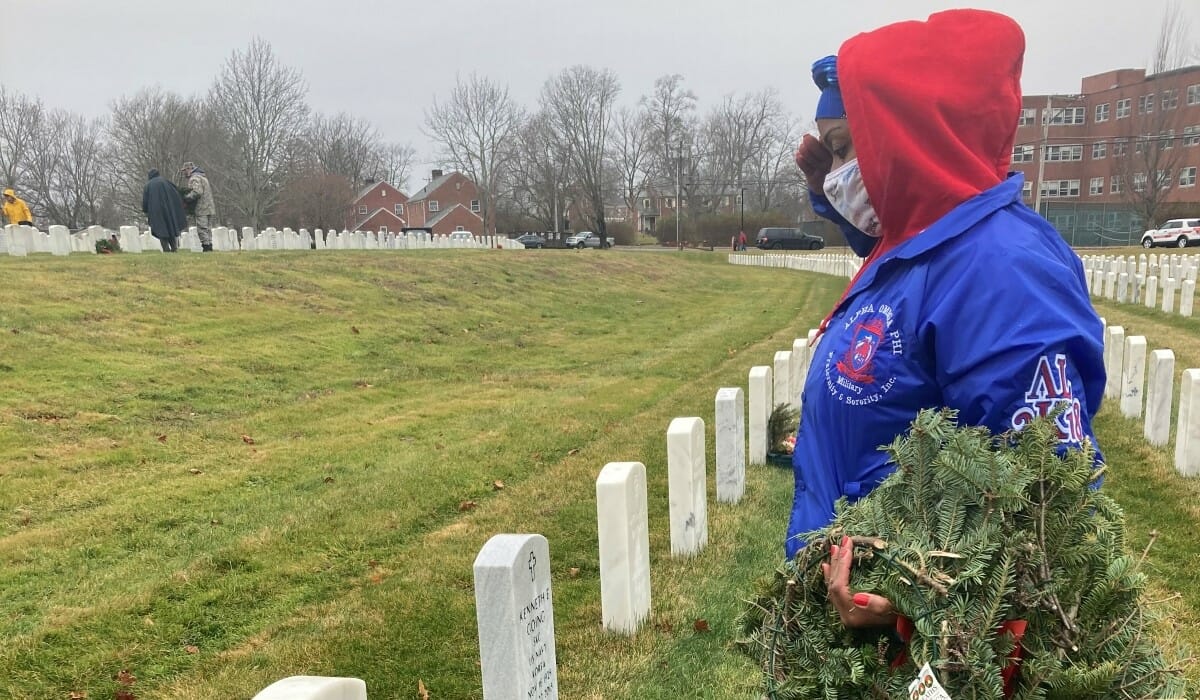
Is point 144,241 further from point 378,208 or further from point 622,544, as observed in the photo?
point 378,208

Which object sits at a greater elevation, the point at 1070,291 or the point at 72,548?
the point at 1070,291

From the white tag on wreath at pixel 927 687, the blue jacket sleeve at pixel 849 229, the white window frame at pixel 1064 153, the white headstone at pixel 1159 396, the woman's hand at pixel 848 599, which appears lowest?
the white headstone at pixel 1159 396

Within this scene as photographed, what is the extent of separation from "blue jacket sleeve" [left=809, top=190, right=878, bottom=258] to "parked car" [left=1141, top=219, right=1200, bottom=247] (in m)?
44.5

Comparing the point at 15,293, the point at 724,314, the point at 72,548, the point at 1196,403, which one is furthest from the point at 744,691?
the point at 724,314

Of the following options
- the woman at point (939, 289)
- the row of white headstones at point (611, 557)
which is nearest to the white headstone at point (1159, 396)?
the row of white headstones at point (611, 557)

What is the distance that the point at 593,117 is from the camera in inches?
2756

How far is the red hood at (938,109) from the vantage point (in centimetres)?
158

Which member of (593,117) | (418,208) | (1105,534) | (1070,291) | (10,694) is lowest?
(10,694)

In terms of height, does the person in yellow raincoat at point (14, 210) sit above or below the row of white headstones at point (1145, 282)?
above

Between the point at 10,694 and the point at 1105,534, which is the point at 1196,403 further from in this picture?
the point at 10,694

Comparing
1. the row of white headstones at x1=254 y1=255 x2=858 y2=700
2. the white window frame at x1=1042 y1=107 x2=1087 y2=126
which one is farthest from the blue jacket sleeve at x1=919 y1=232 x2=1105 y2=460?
the white window frame at x1=1042 y1=107 x2=1087 y2=126

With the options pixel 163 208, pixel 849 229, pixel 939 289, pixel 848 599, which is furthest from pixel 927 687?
pixel 163 208

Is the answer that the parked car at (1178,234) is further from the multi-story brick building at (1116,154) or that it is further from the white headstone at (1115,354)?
the white headstone at (1115,354)

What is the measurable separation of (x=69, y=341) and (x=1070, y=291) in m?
10.5
